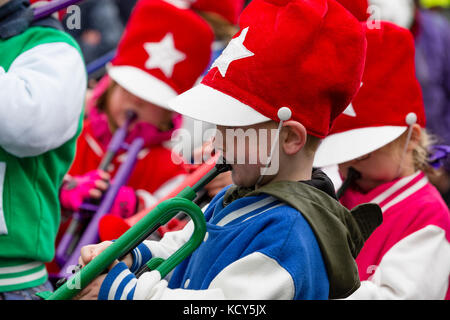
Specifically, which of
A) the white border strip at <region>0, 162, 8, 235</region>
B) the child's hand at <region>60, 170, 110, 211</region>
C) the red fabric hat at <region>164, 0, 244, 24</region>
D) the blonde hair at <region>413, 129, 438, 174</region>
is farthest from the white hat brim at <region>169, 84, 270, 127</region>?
the red fabric hat at <region>164, 0, 244, 24</region>

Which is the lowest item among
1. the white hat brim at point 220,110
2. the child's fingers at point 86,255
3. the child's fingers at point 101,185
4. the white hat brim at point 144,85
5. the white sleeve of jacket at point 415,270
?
the child's fingers at point 101,185

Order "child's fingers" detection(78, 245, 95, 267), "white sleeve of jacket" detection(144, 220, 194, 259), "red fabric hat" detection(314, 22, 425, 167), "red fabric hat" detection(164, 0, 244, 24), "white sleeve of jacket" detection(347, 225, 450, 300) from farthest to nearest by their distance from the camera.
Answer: "red fabric hat" detection(164, 0, 244, 24)
"red fabric hat" detection(314, 22, 425, 167)
"white sleeve of jacket" detection(347, 225, 450, 300)
"white sleeve of jacket" detection(144, 220, 194, 259)
"child's fingers" detection(78, 245, 95, 267)

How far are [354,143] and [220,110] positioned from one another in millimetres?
760

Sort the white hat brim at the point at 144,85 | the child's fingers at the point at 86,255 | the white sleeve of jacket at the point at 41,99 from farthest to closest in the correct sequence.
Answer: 1. the white hat brim at the point at 144,85
2. the white sleeve of jacket at the point at 41,99
3. the child's fingers at the point at 86,255

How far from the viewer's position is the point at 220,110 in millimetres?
1361

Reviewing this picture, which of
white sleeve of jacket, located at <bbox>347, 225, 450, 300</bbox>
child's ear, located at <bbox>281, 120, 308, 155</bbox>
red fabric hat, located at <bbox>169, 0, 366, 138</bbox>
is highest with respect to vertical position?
red fabric hat, located at <bbox>169, 0, 366, 138</bbox>

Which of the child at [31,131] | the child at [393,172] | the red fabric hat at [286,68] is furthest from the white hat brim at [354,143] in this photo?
the child at [31,131]

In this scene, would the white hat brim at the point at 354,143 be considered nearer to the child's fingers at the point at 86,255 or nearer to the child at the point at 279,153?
→ the child at the point at 279,153

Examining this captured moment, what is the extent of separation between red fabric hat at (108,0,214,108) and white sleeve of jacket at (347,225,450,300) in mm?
1217

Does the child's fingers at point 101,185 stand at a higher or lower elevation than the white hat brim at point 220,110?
lower

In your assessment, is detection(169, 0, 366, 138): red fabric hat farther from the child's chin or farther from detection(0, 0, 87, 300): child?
detection(0, 0, 87, 300): child

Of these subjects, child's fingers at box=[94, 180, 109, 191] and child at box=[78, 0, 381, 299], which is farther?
child's fingers at box=[94, 180, 109, 191]

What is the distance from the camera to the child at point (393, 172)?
1949 mm

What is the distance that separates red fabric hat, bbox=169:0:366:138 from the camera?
4.42 ft
